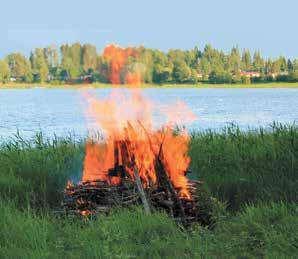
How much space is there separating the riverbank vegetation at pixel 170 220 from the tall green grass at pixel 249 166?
1 centimetres

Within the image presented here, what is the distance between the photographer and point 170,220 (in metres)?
6.89

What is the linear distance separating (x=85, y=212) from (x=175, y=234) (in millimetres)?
1472

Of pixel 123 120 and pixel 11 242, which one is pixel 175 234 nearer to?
pixel 11 242

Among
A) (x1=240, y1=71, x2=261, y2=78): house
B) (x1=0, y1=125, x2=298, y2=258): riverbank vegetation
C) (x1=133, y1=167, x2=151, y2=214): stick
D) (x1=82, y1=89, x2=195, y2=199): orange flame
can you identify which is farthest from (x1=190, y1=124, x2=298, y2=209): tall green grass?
(x1=240, y1=71, x2=261, y2=78): house

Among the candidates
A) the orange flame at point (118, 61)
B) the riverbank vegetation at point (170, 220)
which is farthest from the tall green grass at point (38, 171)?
the orange flame at point (118, 61)

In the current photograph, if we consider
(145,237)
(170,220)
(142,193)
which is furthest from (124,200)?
(145,237)

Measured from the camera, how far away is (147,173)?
314 inches

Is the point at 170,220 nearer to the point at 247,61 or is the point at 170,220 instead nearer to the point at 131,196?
the point at 131,196

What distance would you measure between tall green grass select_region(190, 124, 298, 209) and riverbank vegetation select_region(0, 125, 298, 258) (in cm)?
1

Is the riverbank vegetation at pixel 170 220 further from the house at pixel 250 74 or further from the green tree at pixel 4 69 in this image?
the house at pixel 250 74

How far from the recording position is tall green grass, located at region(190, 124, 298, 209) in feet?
27.8

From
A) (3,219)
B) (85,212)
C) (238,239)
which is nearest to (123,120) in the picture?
(85,212)

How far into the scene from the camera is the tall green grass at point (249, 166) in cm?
846

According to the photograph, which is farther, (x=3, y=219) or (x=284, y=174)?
(x=284, y=174)
